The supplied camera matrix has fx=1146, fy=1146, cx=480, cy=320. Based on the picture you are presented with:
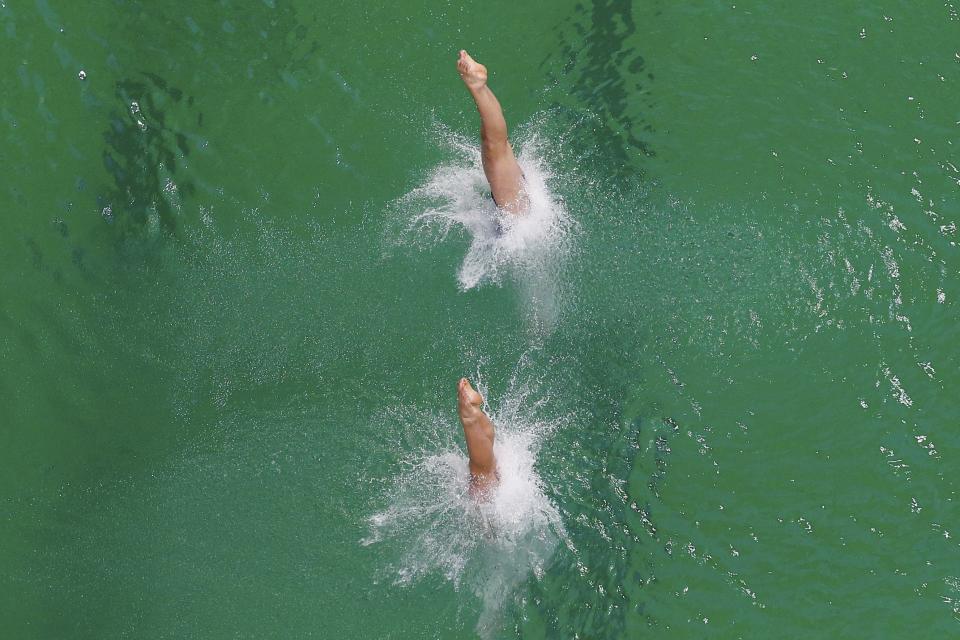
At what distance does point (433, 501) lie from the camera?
14172 mm

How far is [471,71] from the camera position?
13086 millimetres

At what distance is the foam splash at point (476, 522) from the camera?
543 inches

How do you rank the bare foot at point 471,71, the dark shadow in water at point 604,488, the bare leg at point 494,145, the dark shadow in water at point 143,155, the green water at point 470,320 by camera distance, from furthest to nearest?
the dark shadow in water at point 143,155 < the green water at point 470,320 < the dark shadow in water at point 604,488 < the bare leg at point 494,145 < the bare foot at point 471,71

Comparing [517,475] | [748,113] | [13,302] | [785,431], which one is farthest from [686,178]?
[13,302]

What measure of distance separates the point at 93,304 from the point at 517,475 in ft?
21.2

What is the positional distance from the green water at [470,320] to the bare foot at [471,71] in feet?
9.80

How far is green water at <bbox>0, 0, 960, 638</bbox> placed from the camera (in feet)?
45.1

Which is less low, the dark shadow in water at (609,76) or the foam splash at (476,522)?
the dark shadow in water at (609,76)

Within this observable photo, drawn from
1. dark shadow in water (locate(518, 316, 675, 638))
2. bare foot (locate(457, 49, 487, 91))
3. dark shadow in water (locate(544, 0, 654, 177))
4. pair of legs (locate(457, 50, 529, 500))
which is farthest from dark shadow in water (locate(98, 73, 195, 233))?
dark shadow in water (locate(518, 316, 675, 638))

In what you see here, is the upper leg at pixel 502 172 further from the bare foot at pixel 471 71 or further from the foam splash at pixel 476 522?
the foam splash at pixel 476 522

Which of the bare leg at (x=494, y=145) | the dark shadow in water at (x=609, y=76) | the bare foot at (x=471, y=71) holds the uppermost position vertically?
the dark shadow in water at (x=609, y=76)

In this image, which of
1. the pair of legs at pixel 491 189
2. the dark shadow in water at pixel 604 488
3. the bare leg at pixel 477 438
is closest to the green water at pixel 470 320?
the dark shadow in water at pixel 604 488

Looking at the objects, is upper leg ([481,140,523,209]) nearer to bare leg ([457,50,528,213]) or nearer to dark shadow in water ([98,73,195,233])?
bare leg ([457,50,528,213])

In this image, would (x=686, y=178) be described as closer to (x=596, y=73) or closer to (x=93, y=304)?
(x=596, y=73)
